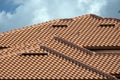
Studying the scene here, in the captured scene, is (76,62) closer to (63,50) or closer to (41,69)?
(41,69)

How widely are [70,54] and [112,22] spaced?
1173 centimetres

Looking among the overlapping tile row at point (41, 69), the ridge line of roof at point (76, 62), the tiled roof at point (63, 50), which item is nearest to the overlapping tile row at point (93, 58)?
the tiled roof at point (63, 50)

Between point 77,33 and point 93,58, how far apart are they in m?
8.57

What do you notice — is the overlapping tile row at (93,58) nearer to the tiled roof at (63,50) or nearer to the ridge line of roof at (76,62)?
the tiled roof at (63,50)

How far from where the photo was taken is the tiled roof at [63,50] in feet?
118

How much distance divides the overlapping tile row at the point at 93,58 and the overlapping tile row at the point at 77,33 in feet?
11.3

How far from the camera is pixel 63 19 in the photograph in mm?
51375

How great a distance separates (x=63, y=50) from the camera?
135 ft

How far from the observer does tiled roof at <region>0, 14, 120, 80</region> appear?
118 feet

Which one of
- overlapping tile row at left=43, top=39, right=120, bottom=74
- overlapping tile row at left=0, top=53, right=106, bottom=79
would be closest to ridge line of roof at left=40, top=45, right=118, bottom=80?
overlapping tile row at left=0, top=53, right=106, bottom=79

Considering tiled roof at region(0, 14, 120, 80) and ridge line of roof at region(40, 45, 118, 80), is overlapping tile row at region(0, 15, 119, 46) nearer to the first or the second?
tiled roof at region(0, 14, 120, 80)

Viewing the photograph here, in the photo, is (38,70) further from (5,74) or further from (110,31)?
(110,31)

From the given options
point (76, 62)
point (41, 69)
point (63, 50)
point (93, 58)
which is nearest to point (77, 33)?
point (63, 50)

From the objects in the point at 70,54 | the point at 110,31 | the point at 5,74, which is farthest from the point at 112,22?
the point at 5,74
